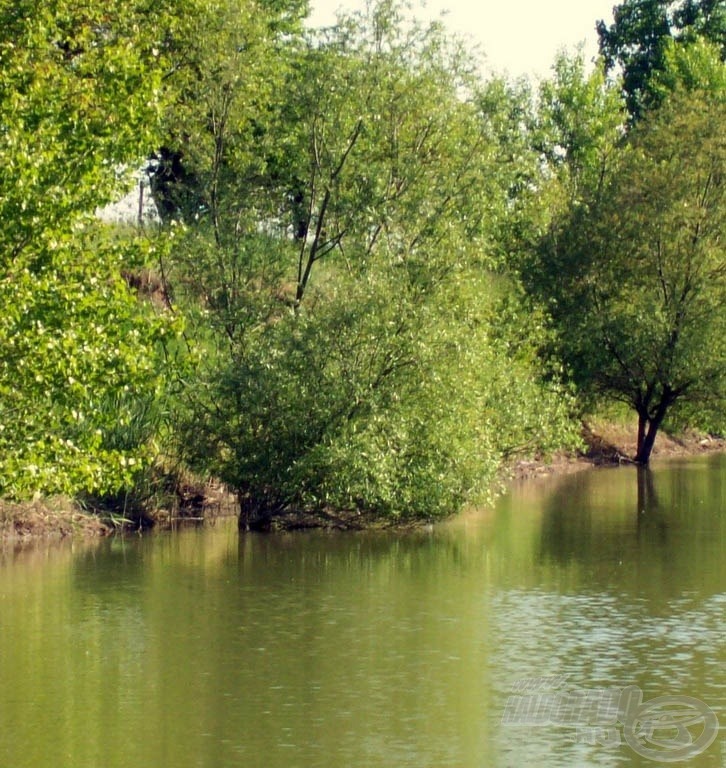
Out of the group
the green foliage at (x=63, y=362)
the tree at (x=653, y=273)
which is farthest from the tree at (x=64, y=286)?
the tree at (x=653, y=273)

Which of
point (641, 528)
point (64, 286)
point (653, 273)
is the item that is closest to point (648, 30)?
point (653, 273)

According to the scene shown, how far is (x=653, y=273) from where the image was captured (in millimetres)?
43438

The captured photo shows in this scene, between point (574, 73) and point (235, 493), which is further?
point (574, 73)

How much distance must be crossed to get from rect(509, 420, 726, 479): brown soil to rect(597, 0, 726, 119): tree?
2261cm

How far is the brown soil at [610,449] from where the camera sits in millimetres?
41344

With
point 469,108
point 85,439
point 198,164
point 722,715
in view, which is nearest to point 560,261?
point 469,108

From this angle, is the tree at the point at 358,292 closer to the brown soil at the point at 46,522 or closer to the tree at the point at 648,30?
the brown soil at the point at 46,522

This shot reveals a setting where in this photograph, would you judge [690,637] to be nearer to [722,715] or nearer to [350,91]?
[722,715]

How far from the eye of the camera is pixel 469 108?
30484 mm

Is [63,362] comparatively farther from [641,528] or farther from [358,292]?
[641,528]

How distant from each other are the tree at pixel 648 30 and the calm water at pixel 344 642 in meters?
46.4

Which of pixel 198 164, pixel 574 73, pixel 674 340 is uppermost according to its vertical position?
pixel 574 73

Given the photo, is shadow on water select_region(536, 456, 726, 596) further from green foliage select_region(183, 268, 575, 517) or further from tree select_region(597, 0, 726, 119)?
tree select_region(597, 0, 726, 119)

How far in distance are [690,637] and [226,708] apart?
609 centimetres
